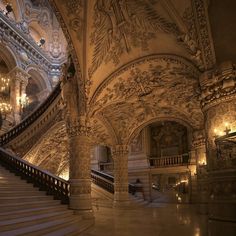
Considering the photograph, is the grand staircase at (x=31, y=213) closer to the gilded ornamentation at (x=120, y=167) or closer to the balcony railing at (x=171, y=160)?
the gilded ornamentation at (x=120, y=167)

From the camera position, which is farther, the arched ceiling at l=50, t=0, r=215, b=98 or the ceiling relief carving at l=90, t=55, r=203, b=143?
the ceiling relief carving at l=90, t=55, r=203, b=143

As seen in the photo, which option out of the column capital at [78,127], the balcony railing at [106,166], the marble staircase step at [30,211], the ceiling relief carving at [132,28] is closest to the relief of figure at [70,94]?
the column capital at [78,127]

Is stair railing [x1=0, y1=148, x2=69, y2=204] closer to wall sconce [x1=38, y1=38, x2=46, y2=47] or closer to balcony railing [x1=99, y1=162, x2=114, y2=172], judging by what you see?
balcony railing [x1=99, y1=162, x2=114, y2=172]

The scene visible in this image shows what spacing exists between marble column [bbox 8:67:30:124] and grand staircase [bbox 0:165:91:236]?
28.8 ft

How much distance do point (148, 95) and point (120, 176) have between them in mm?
5223

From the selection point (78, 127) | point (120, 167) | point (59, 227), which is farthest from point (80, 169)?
point (120, 167)

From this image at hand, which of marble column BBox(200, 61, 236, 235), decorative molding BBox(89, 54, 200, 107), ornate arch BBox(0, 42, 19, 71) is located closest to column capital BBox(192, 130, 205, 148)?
decorative molding BBox(89, 54, 200, 107)

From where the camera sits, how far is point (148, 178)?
723 inches

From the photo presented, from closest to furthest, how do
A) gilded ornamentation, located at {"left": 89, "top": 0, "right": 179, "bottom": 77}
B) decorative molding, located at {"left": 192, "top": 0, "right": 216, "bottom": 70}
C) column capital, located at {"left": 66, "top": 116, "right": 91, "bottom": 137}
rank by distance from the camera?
decorative molding, located at {"left": 192, "top": 0, "right": 216, "bottom": 70} < gilded ornamentation, located at {"left": 89, "top": 0, "right": 179, "bottom": 77} < column capital, located at {"left": 66, "top": 116, "right": 91, "bottom": 137}

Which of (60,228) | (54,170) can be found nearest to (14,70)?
(54,170)

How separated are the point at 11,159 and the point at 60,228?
5.28 m

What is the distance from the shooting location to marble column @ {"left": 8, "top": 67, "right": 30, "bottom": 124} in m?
17.3

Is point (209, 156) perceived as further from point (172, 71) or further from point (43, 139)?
point (43, 139)

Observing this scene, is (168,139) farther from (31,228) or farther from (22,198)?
(31,228)
